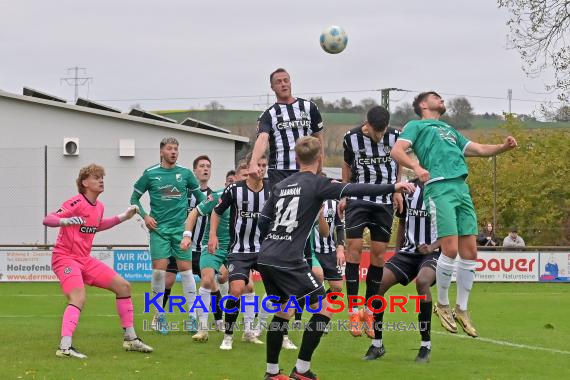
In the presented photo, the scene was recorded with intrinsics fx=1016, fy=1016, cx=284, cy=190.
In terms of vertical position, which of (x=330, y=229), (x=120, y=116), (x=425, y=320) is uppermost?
(x=120, y=116)

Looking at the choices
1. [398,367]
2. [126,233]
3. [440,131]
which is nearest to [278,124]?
[440,131]

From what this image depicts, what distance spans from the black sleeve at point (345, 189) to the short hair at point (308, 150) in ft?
0.68

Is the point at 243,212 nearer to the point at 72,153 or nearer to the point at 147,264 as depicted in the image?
the point at 147,264

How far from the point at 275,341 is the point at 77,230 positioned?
A: 3.24 m

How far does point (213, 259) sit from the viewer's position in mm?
13242

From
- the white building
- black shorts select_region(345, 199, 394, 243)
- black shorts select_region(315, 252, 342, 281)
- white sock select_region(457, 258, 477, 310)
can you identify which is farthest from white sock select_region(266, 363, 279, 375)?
→ the white building

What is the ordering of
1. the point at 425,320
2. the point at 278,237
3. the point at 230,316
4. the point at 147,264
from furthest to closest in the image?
the point at 147,264 < the point at 230,316 < the point at 425,320 < the point at 278,237

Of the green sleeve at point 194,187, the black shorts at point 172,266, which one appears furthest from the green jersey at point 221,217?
the black shorts at point 172,266

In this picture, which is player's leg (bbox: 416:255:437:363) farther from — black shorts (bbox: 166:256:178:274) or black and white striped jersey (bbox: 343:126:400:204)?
black shorts (bbox: 166:256:178:274)

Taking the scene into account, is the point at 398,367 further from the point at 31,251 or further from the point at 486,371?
the point at 31,251

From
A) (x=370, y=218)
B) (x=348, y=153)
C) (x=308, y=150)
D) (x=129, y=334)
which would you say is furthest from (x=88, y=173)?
(x=308, y=150)

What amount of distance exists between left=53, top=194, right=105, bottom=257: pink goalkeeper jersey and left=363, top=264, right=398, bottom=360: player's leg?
327 cm

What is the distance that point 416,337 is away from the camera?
13258 mm

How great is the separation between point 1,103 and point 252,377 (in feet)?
102
